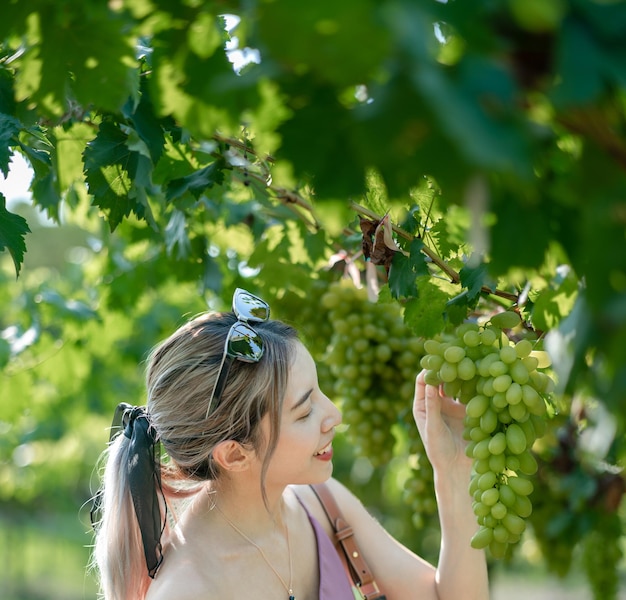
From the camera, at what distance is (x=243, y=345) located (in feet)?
6.34

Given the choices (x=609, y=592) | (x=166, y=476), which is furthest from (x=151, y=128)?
(x=609, y=592)

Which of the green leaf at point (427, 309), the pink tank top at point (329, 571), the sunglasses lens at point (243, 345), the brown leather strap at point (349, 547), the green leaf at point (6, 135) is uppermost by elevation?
the green leaf at point (6, 135)

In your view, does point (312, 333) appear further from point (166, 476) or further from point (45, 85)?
point (45, 85)

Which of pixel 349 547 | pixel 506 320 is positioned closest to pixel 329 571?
pixel 349 547

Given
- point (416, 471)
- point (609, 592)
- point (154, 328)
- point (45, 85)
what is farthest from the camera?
point (154, 328)

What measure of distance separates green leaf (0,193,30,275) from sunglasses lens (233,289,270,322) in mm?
534

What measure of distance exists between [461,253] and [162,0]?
3.49 ft

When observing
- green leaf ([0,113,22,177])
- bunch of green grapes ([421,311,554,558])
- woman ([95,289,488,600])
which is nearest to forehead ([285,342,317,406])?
woman ([95,289,488,600])

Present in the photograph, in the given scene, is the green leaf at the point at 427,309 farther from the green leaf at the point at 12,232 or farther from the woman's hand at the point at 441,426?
the green leaf at the point at 12,232

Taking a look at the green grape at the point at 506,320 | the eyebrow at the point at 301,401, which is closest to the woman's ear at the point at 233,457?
the eyebrow at the point at 301,401

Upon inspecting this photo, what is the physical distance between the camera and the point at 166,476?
6.85 ft

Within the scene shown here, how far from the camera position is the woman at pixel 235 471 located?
6.37 feet

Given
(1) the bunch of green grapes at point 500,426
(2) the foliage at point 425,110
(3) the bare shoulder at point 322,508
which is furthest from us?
(3) the bare shoulder at point 322,508

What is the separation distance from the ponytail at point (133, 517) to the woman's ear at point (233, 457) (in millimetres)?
169
